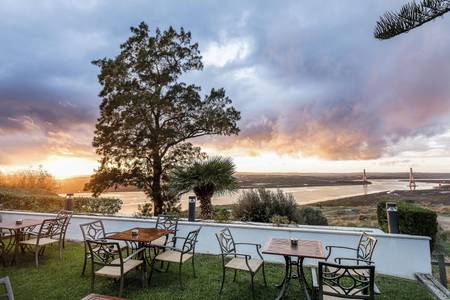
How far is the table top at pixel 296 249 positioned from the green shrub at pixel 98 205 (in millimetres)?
5903

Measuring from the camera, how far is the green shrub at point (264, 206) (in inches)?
264

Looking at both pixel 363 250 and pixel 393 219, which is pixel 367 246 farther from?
pixel 393 219

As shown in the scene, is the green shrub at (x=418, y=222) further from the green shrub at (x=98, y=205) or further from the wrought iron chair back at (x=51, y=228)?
the green shrub at (x=98, y=205)

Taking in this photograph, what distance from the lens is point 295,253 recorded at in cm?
328

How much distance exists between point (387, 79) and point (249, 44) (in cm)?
425

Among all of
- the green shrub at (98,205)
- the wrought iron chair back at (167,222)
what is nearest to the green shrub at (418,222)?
the wrought iron chair back at (167,222)

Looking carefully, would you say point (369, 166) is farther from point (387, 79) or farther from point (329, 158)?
point (387, 79)

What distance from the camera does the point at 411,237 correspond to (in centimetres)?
448

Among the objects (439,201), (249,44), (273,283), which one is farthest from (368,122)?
(273,283)

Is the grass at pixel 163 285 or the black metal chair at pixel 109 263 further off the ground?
the black metal chair at pixel 109 263

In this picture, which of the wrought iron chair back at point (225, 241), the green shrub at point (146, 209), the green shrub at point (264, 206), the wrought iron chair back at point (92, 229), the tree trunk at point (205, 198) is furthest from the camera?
the green shrub at point (146, 209)

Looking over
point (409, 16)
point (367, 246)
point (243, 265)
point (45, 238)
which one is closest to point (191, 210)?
point (243, 265)

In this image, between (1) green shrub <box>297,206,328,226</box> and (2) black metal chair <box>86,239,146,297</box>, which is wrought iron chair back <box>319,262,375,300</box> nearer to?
(2) black metal chair <box>86,239,146,297</box>

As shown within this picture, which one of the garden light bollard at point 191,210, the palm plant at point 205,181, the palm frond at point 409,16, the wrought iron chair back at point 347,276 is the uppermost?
the palm frond at point 409,16
